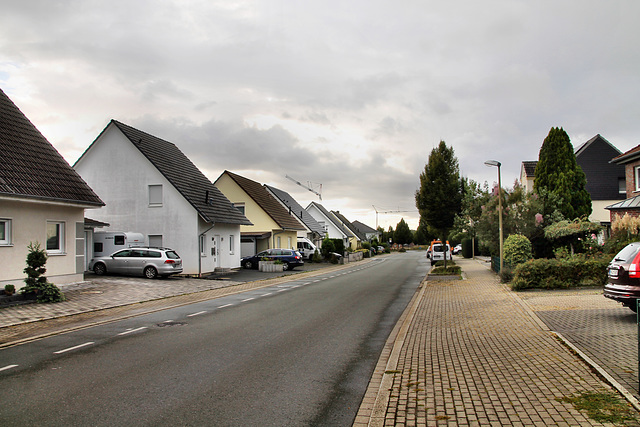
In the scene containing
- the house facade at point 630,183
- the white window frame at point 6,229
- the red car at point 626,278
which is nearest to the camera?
the red car at point 626,278

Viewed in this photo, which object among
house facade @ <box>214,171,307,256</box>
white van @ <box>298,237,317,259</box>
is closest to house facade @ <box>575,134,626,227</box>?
white van @ <box>298,237,317,259</box>

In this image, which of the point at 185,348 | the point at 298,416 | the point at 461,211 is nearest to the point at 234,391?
the point at 298,416

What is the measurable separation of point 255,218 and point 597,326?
34.8 m

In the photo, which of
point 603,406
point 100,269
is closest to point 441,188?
point 100,269

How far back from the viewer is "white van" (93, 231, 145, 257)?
25094mm

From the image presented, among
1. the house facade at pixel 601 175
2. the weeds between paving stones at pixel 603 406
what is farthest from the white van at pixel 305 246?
the weeds between paving stones at pixel 603 406

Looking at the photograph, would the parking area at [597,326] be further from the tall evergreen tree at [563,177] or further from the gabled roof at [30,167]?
the gabled roof at [30,167]

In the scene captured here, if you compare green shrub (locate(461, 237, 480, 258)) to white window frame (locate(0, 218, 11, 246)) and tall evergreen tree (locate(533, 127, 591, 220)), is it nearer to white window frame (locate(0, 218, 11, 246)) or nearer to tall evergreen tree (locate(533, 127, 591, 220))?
tall evergreen tree (locate(533, 127, 591, 220))

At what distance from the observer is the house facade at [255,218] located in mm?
41688

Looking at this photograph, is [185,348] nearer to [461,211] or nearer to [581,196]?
[461,211]

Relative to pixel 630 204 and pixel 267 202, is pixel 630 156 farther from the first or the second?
pixel 267 202

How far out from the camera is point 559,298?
45.9ft

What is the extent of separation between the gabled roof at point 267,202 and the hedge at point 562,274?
2654 centimetres

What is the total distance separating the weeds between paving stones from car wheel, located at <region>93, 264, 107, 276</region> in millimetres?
22335
